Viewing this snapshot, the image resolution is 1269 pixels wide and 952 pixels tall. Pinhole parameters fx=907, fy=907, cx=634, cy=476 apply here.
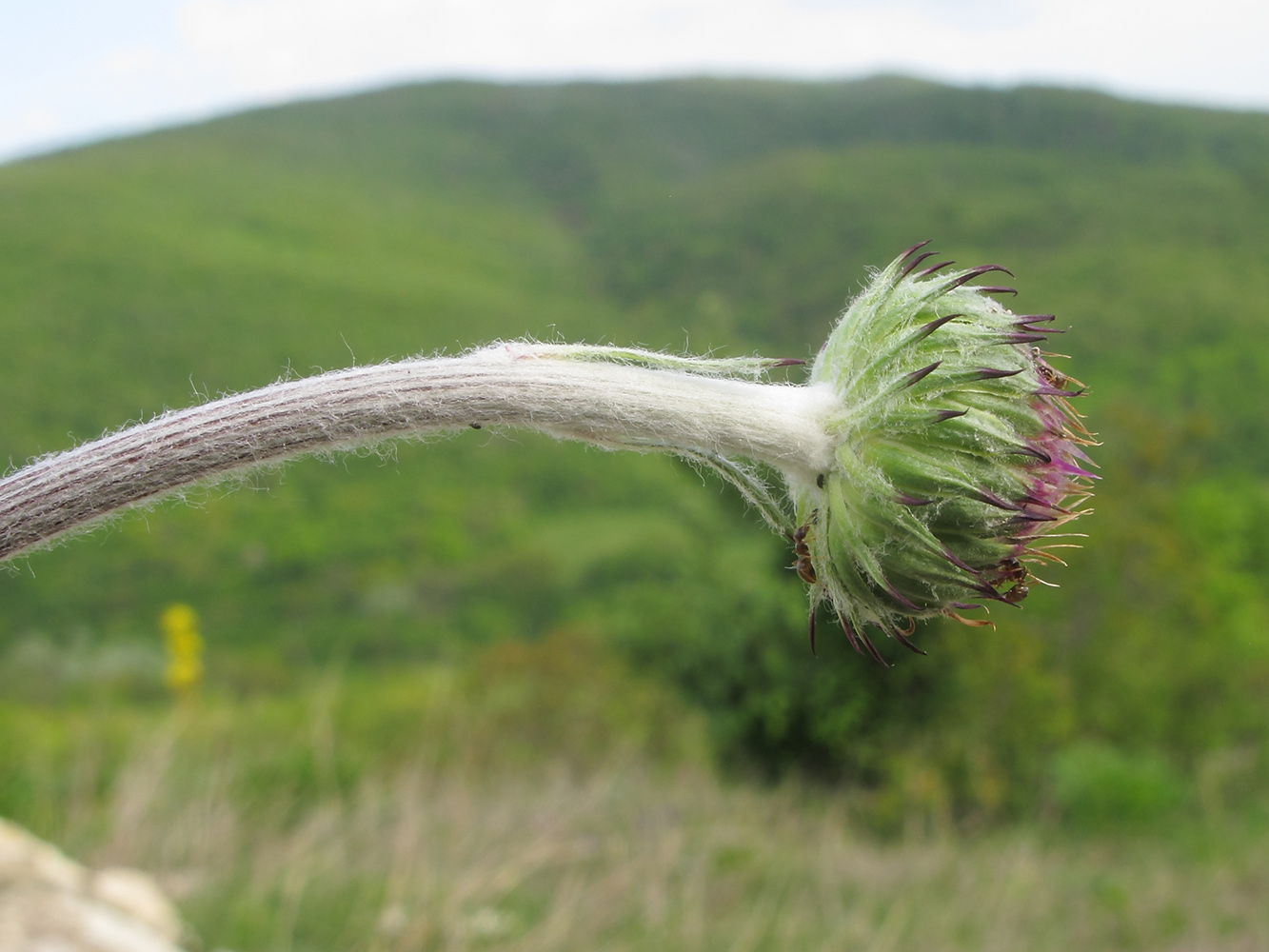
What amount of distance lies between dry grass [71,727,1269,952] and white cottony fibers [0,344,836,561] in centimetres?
553

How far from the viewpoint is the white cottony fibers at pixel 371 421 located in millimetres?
1185

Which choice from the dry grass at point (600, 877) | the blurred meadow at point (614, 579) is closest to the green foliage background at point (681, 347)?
the blurred meadow at point (614, 579)

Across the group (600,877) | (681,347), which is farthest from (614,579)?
(681,347)

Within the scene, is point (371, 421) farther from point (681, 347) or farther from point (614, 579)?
point (614, 579)

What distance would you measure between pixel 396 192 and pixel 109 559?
50584 millimetres

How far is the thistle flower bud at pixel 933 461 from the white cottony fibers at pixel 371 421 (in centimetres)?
28

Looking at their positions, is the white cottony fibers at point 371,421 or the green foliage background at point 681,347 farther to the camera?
the green foliage background at point 681,347

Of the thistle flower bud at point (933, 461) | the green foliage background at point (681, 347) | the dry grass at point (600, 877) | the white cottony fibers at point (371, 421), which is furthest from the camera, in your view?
the green foliage background at point (681, 347)

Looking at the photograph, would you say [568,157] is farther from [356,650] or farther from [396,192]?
[356,650]

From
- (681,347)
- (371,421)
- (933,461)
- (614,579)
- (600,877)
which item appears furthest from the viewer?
(614,579)

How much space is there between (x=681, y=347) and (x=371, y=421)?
64 cm

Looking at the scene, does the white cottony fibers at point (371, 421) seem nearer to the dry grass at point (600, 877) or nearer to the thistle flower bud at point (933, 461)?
the thistle flower bud at point (933, 461)

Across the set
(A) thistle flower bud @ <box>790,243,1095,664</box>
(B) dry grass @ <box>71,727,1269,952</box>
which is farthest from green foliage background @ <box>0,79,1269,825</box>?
(B) dry grass @ <box>71,727,1269,952</box>

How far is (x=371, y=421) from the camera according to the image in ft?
4.12
